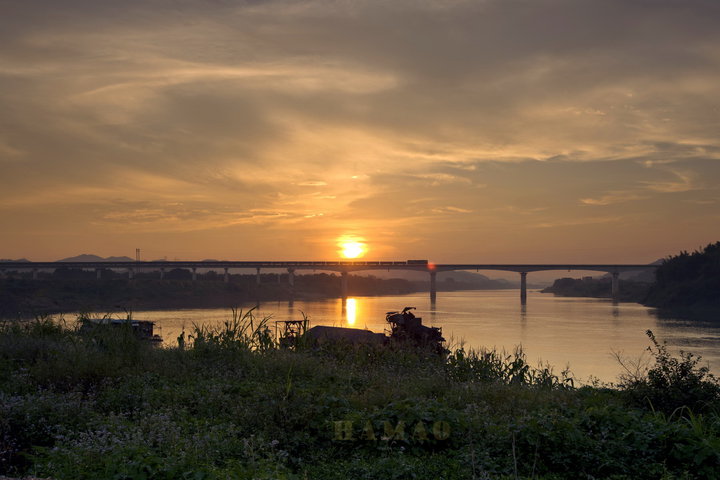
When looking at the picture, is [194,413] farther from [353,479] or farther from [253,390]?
[353,479]

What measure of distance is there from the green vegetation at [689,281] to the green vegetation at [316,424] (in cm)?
9266

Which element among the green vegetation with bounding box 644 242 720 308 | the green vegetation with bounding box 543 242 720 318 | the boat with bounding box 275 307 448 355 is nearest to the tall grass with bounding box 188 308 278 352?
the boat with bounding box 275 307 448 355

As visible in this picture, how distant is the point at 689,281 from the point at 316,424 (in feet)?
344

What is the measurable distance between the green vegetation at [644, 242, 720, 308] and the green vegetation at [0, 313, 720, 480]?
304ft

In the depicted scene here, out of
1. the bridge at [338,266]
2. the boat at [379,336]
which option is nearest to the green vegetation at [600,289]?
the bridge at [338,266]

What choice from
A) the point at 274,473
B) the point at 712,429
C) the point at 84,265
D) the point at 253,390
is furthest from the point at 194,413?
the point at 84,265

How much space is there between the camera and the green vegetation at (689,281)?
9212cm

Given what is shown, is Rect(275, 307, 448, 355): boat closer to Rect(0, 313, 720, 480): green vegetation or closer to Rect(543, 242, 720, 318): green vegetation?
Rect(0, 313, 720, 480): green vegetation

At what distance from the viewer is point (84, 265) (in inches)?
5017

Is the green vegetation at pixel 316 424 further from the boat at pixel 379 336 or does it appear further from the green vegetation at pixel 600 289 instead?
the green vegetation at pixel 600 289

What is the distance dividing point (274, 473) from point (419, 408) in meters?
2.96

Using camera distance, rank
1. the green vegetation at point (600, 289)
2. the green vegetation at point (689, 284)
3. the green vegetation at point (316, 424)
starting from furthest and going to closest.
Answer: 1. the green vegetation at point (600, 289)
2. the green vegetation at point (689, 284)
3. the green vegetation at point (316, 424)

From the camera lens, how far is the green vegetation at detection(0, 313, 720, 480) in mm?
7375

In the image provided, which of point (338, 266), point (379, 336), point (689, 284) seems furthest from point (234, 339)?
point (338, 266)
